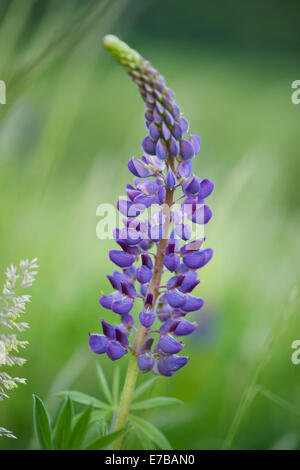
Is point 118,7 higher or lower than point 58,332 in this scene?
higher

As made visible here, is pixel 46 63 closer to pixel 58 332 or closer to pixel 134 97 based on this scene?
pixel 58 332

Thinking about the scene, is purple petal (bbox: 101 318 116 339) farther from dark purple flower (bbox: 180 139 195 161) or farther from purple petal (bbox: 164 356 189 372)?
dark purple flower (bbox: 180 139 195 161)

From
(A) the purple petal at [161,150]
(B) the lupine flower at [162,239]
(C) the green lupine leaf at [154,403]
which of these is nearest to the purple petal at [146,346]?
(B) the lupine flower at [162,239]

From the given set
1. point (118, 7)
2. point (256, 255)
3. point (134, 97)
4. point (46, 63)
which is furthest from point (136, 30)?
point (46, 63)

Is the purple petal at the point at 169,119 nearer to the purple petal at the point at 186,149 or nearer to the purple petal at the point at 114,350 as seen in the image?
the purple petal at the point at 186,149

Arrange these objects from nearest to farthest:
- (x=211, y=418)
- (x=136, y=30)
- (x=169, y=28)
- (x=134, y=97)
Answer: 1. (x=211, y=418)
2. (x=134, y=97)
3. (x=136, y=30)
4. (x=169, y=28)

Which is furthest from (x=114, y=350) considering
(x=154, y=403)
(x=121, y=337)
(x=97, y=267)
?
(x=97, y=267)

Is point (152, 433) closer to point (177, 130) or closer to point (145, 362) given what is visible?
point (145, 362)

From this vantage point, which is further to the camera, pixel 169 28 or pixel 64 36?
pixel 169 28
